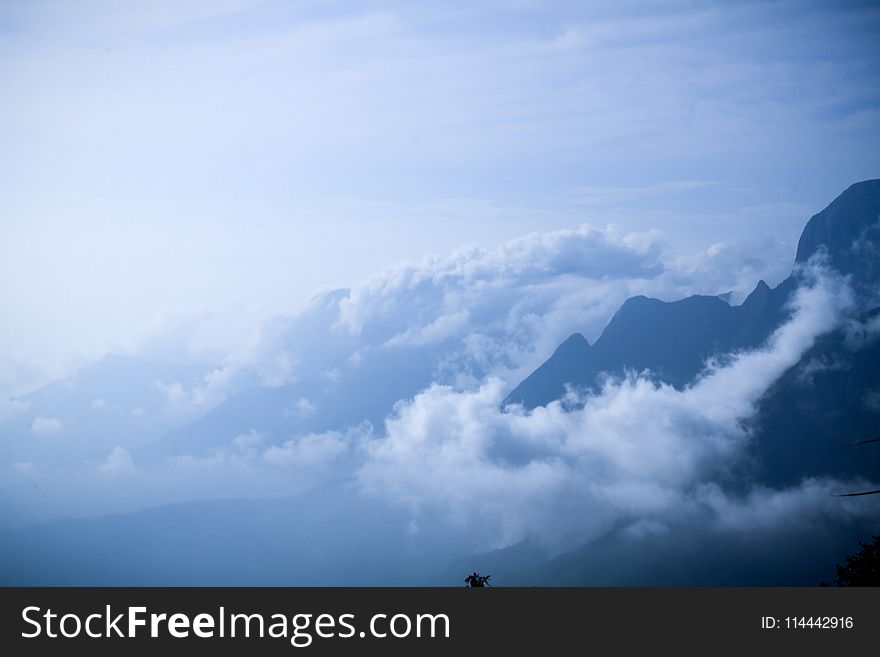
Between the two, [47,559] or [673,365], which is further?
[47,559]

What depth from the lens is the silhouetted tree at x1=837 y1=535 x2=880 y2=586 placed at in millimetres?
19922

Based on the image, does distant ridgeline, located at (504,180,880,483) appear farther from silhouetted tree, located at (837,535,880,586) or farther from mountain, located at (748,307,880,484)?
silhouetted tree, located at (837,535,880,586)

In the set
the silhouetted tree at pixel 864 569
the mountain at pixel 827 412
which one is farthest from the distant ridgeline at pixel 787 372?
the silhouetted tree at pixel 864 569

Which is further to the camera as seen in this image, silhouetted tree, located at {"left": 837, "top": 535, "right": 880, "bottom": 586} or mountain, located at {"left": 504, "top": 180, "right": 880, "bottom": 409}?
mountain, located at {"left": 504, "top": 180, "right": 880, "bottom": 409}

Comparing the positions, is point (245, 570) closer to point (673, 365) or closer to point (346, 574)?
point (346, 574)

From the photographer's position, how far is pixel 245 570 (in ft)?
536

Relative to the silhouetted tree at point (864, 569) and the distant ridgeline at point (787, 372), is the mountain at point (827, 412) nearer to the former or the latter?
the distant ridgeline at point (787, 372)

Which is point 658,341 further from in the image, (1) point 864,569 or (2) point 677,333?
(1) point 864,569

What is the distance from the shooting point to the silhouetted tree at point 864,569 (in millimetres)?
19922

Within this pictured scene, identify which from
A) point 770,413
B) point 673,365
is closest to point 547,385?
point 673,365

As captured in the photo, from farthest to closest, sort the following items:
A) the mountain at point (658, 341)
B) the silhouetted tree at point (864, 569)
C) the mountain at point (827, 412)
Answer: the mountain at point (658, 341), the mountain at point (827, 412), the silhouetted tree at point (864, 569)

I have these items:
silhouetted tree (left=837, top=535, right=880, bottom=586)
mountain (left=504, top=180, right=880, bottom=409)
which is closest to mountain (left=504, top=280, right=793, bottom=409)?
mountain (left=504, top=180, right=880, bottom=409)

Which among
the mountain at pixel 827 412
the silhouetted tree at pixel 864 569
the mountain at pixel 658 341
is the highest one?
the mountain at pixel 658 341

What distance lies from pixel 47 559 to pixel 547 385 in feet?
467
